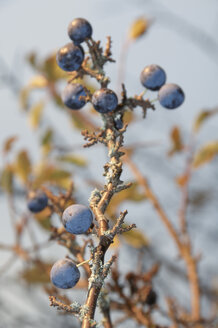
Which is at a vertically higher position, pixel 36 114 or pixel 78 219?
pixel 36 114

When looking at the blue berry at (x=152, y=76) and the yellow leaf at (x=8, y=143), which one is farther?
the yellow leaf at (x=8, y=143)

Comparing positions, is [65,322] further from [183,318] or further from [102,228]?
[102,228]

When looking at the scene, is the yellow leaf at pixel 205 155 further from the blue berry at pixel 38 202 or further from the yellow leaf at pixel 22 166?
the blue berry at pixel 38 202

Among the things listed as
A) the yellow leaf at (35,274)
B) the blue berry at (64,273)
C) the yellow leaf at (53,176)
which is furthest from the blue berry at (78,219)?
the yellow leaf at (53,176)

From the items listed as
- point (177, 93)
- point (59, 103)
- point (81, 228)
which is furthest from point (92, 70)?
point (59, 103)

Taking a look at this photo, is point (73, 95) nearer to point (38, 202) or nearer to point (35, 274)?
point (38, 202)

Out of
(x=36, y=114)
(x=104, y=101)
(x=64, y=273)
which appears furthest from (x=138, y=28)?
(x=64, y=273)

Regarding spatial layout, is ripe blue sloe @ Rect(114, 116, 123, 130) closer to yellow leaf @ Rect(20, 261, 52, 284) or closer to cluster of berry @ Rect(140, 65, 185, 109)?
cluster of berry @ Rect(140, 65, 185, 109)

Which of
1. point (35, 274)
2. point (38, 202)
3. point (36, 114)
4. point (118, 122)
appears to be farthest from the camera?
point (36, 114)
